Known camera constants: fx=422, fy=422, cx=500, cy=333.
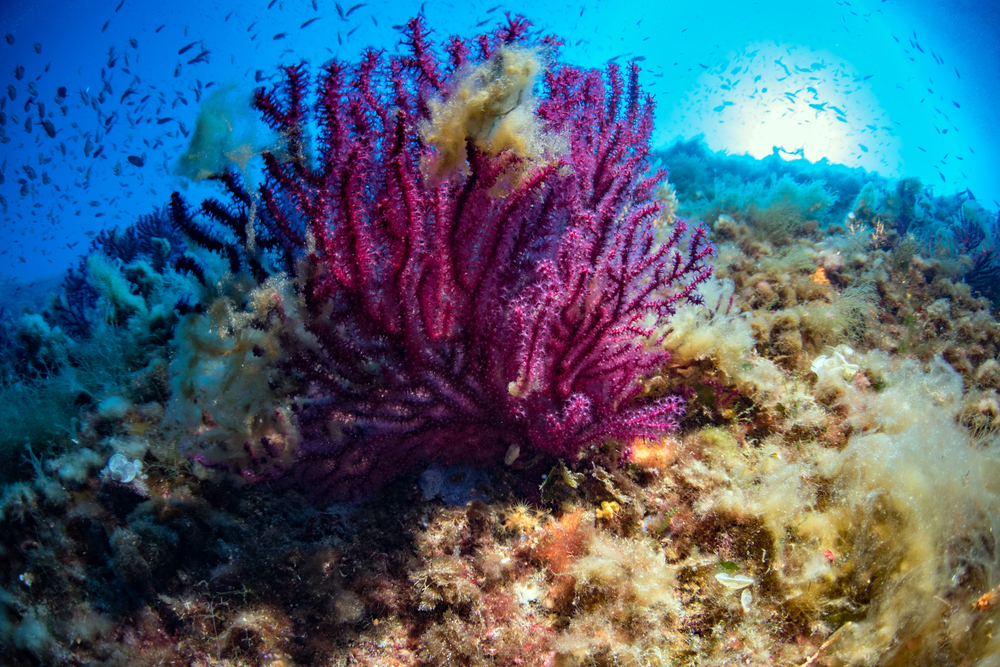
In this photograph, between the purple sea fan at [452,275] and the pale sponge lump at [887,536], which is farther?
the purple sea fan at [452,275]

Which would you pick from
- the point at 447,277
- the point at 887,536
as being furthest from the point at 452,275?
the point at 887,536

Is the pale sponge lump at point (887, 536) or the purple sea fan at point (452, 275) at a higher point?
the purple sea fan at point (452, 275)

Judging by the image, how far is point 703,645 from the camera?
5.90ft

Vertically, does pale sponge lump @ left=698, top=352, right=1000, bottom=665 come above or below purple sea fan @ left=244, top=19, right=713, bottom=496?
below

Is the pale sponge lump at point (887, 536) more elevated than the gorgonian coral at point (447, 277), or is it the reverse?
the gorgonian coral at point (447, 277)

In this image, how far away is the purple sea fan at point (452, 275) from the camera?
1961mm

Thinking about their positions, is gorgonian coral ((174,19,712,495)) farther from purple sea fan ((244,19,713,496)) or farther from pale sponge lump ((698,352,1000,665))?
pale sponge lump ((698,352,1000,665))

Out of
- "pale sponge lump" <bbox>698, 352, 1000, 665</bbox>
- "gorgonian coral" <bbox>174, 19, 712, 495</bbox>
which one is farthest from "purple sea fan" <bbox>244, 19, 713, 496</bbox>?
"pale sponge lump" <bbox>698, 352, 1000, 665</bbox>

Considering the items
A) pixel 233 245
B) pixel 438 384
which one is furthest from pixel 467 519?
pixel 233 245

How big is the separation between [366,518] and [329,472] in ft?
1.09

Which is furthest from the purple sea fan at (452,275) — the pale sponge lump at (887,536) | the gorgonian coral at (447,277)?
the pale sponge lump at (887,536)

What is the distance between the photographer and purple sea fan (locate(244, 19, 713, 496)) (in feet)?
6.43

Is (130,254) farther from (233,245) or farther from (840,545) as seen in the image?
(840,545)

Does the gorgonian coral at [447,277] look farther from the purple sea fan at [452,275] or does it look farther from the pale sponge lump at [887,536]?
the pale sponge lump at [887,536]
